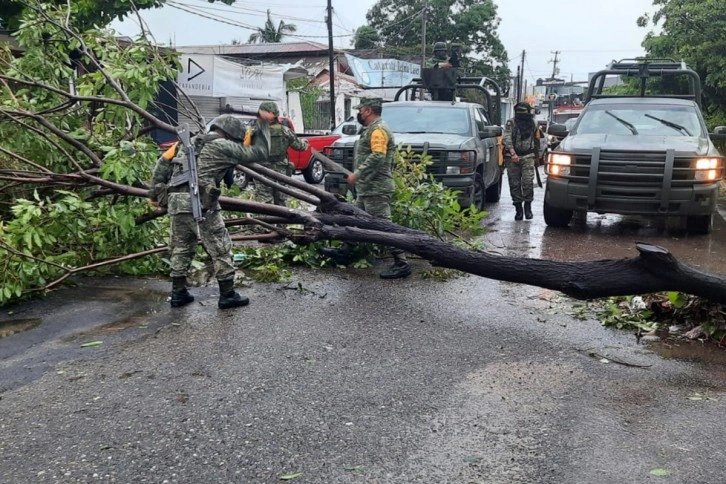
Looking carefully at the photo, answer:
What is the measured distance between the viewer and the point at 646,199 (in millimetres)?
8430

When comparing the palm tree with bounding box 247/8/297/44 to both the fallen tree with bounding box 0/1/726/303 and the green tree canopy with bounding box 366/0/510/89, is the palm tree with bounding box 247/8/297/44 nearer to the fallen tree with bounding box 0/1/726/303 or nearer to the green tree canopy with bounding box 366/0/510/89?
the green tree canopy with bounding box 366/0/510/89

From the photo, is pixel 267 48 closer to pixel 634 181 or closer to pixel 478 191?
pixel 478 191

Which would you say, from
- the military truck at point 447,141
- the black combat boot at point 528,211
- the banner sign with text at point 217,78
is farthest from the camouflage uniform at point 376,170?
the banner sign with text at point 217,78

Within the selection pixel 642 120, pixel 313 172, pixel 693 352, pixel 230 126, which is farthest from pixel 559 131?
pixel 313 172

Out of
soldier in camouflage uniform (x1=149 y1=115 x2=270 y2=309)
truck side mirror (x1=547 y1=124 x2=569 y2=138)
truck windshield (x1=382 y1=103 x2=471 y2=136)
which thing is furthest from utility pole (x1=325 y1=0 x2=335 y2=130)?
soldier in camouflage uniform (x1=149 y1=115 x2=270 y2=309)

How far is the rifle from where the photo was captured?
531 centimetres

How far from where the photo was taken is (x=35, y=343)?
485cm

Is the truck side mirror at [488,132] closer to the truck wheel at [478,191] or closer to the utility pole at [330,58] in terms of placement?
the truck wheel at [478,191]

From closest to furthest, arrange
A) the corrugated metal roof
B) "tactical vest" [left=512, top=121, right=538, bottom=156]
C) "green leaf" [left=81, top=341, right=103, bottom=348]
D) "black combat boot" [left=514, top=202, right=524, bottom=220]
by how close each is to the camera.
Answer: "green leaf" [left=81, top=341, right=103, bottom=348], "tactical vest" [left=512, top=121, right=538, bottom=156], "black combat boot" [left=514, top=202, right=524, bottom=220], the corrugated metal roof

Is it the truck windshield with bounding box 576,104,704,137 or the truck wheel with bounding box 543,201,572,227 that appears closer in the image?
the truck windshield with bounding box 576,104,704,137

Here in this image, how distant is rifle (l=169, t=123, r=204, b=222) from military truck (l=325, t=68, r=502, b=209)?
3600 mm

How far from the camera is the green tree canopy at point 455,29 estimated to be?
49562 mm

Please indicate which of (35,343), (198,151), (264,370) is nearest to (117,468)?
(264,370)

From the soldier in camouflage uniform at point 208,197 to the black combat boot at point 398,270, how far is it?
1645 mm
